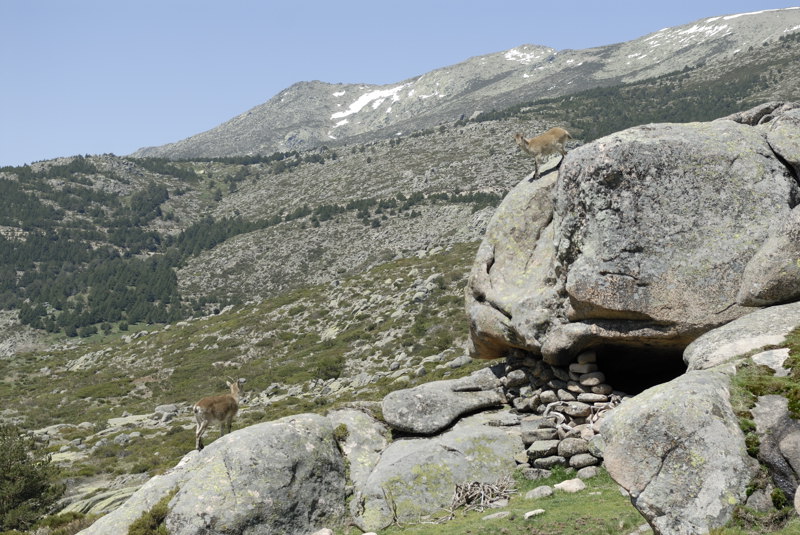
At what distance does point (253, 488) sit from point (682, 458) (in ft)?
36.3

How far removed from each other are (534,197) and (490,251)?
7.91ft

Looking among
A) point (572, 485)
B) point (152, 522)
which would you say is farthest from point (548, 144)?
point (152, 522)

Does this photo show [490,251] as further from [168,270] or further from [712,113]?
[712,113]

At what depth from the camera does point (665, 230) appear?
15555 mm

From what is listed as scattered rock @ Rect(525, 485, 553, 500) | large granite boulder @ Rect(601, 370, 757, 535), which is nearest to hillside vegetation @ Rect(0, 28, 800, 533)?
scattered rock @ Rect(525, 485, 553, 500)

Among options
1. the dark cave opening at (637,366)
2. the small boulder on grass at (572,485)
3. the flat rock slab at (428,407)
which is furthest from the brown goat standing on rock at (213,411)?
the dark cave opening at (637,366)

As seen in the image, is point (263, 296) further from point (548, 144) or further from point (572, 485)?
point (572, 485)

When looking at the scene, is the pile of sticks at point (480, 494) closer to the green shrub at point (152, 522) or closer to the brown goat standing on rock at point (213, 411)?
the green shrub at point (152, 522)

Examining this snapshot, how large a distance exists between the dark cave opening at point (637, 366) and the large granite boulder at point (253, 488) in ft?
29.9

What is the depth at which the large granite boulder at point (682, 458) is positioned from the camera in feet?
28.5

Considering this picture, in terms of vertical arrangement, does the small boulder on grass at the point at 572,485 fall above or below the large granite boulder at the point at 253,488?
below

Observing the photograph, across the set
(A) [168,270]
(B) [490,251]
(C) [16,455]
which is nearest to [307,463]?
(B) [490,251]

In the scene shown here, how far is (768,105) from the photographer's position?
1756 cm

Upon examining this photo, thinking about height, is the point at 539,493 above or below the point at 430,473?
below
